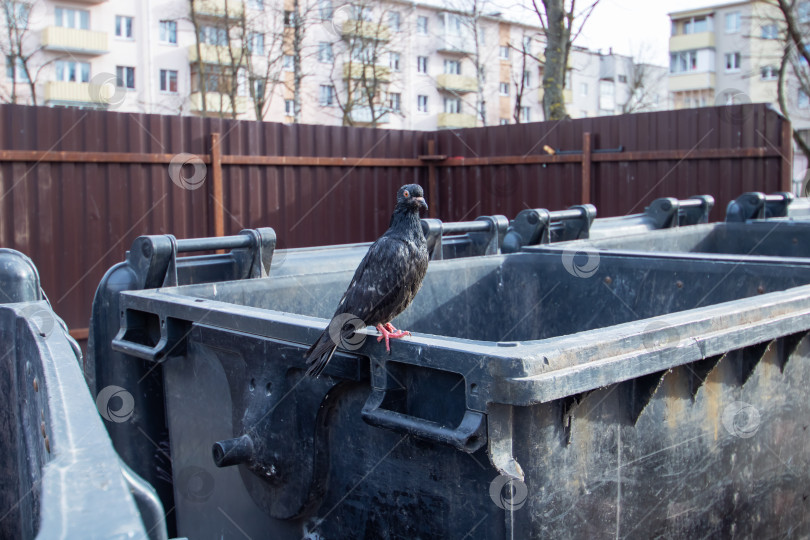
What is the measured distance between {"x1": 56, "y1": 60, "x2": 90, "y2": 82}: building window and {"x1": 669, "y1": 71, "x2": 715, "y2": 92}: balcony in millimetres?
50520

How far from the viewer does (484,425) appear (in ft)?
6.00

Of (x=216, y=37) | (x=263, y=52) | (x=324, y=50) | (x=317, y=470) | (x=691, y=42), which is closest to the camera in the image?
(x=317, y=470)

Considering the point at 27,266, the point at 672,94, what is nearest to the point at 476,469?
the point at 27,266

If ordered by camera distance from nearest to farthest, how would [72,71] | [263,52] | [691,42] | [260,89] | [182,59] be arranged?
[260,89], [263,52], [182,59], [72,71], [691,42]

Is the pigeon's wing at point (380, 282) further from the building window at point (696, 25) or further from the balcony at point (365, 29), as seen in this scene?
the building window at point (696, 25)

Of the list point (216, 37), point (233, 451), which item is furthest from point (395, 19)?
point (233, 451)

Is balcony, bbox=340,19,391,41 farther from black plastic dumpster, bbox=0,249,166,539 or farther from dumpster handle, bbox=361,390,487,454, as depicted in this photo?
dumpster handle, bbox=361,390,487,454

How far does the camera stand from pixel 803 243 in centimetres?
605

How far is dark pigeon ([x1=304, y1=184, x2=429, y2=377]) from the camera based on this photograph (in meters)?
2.29

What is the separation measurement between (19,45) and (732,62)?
5945 cm

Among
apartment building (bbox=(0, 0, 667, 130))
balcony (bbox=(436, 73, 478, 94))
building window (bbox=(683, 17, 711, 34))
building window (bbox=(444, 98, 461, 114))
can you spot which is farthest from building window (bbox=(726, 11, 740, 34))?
building window (bbox=(444, 98, 461, 114))

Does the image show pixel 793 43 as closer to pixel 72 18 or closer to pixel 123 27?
pixel 123 27

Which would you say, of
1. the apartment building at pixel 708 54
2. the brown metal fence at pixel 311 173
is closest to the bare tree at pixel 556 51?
the brown metal fence at pixel 311 173

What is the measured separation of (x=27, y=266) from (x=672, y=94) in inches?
2968
